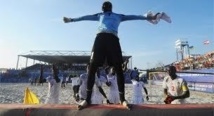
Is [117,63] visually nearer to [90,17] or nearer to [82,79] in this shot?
[90,17]

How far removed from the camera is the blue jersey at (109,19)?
17.3 feet

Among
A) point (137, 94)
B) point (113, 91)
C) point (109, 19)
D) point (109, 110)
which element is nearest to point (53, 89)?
point (113, 91)

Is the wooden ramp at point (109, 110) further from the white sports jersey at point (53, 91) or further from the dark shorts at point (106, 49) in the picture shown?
the white sports jersey at point (53, 91)

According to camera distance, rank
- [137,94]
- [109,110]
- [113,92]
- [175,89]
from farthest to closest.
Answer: [137,94] → [113,92] → [175,89] → [109,110]

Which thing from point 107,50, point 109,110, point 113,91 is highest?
point 107,50

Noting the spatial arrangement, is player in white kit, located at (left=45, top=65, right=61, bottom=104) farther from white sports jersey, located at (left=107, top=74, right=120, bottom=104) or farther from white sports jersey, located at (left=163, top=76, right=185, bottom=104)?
white sports jersey, located at (left=163, top=76, right=185, bottom=104)

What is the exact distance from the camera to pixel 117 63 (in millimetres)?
5172

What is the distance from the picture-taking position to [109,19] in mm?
5340

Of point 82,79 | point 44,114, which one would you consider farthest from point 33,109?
point 82,79

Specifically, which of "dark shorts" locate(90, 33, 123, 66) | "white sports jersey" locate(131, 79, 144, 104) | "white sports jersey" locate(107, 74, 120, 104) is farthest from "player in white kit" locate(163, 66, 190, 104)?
"white sports jersey" locate(131, 79, 144, 104)

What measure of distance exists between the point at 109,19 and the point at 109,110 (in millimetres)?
1461

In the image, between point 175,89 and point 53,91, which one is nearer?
point 175,89

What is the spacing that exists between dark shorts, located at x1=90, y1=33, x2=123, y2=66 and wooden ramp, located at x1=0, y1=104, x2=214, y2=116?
747mm

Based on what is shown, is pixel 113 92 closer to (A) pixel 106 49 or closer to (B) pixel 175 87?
(B) pixel 175 87
